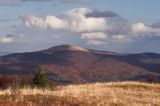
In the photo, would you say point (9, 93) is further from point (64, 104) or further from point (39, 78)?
point (39, 78)

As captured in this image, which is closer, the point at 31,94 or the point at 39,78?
the point at 31,94

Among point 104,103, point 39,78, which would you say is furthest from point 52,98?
point 39,78

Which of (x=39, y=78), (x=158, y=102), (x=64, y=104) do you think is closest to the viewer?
(x=64, y=104)

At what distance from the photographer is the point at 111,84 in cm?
5103

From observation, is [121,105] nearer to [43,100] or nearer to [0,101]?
[43,100]

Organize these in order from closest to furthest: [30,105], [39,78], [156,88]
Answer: [30,105]
[39,78]
[156,88]

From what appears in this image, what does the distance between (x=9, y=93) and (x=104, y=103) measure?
19.8ft

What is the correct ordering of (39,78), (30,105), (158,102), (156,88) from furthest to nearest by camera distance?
(156,88) → (39,78) → (158,102) → (30,105)

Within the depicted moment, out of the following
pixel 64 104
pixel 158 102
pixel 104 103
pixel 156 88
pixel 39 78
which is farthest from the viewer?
pixel 156 88

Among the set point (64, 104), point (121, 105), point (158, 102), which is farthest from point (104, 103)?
point (158, 102)

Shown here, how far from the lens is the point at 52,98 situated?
102 feet

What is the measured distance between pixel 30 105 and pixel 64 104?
8.68 ft

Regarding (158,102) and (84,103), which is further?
(158,102)

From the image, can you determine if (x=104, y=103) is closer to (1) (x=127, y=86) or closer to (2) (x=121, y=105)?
(2) (x=121, y=105)
